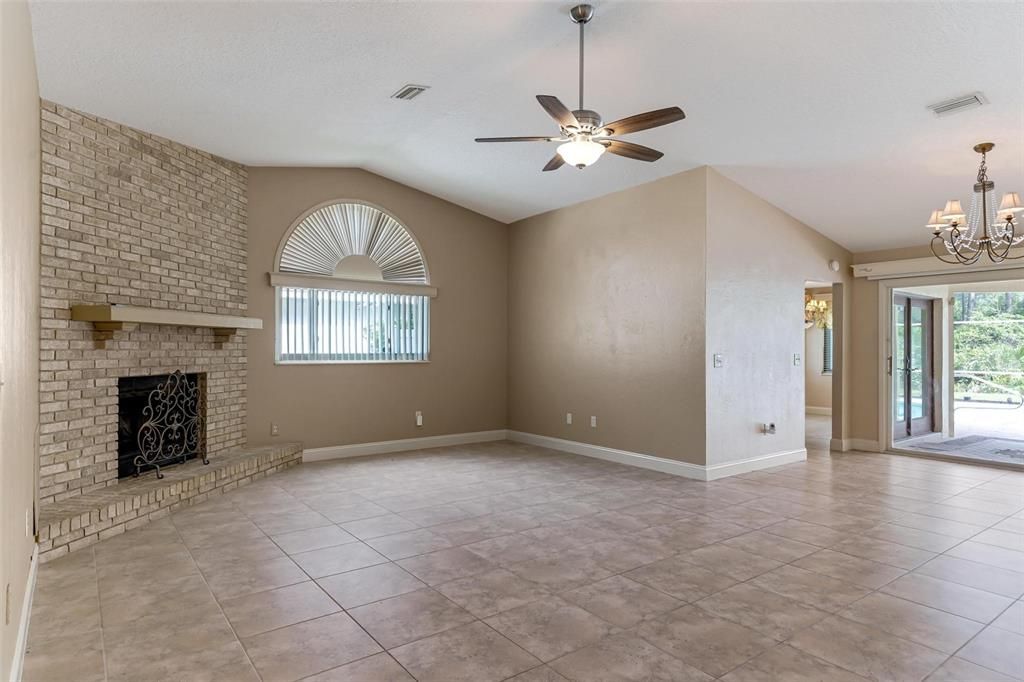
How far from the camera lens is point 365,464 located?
21.2ft

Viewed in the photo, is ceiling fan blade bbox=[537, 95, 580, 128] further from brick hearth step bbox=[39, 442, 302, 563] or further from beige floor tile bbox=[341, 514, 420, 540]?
brick hearth step bbox=[39, 442, 302, 563]

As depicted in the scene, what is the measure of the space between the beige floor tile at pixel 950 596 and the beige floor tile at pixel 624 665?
1466mm

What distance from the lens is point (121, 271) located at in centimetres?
471

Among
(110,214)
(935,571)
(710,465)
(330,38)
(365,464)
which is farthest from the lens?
(365,464)

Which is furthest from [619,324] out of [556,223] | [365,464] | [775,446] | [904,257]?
[904,257]

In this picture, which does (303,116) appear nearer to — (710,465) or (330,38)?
(330,38)

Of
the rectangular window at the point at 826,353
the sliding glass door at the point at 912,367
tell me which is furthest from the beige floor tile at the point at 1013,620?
the rectangular window at the point at 826,353

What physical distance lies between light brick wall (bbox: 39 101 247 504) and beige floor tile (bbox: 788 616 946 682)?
15.2 ft

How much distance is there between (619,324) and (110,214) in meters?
4.77

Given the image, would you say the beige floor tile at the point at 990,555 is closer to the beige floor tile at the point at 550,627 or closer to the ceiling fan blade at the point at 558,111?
the beige floor tile at the point at 550,627

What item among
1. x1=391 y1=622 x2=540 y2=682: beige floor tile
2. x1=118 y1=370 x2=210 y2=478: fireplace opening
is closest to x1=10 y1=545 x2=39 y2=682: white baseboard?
x1=391 y1=622 x2=540 y2=682: beige floor tile

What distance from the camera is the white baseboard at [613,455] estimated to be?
5809mm

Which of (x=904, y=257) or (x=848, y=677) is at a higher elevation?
(x=904, y=257)

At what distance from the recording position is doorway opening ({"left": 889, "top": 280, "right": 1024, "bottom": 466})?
744 cm
